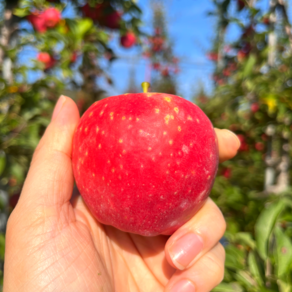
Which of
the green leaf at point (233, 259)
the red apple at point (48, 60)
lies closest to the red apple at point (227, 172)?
the green leaf at point (233, 259)

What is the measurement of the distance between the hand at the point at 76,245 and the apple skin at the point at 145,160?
0.40 feet

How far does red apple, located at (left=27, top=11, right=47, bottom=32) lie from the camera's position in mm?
1407

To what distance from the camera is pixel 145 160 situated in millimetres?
675

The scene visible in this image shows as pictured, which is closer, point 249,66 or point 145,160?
point 145,160

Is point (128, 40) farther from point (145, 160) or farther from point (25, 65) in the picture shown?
point (145, 160)

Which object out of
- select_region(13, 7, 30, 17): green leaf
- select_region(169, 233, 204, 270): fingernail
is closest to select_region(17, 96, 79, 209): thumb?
select_region(169, 233, 204, 270): fingernail

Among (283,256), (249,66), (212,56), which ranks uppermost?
(249,66)

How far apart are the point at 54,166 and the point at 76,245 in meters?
0.24

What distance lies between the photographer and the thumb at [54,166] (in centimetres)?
80

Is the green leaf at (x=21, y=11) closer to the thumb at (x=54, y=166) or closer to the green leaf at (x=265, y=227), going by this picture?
the thumb at (x=54, y=166)

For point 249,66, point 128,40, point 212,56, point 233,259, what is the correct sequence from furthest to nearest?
1. point 212,56
2. point 128,40
3. point 249,66
4. point 233,259

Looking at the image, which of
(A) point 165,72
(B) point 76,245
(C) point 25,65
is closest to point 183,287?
(B) point 76,245

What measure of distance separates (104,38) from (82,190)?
118cm

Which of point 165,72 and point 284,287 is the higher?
point 284,287
